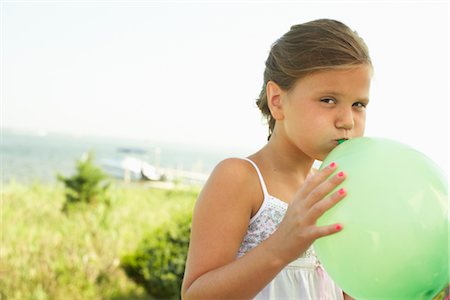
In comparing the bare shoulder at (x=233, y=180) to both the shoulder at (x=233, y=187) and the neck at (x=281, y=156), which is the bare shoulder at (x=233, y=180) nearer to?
the shoulder at (x=233, y=187)

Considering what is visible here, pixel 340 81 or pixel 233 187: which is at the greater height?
pixel 340 81

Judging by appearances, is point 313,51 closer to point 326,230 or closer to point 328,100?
point 328,100

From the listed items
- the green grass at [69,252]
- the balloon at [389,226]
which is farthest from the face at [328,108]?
the green grass at [69,252]

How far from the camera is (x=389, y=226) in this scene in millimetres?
1462

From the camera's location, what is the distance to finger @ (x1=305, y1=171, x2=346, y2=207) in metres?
1.46

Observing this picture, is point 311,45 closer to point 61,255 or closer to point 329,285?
point 329,285

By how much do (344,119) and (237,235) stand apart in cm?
50

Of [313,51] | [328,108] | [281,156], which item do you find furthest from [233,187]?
[313,51]

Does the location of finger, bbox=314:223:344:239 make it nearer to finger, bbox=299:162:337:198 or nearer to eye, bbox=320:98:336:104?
finger, bbox=299:162:337:198

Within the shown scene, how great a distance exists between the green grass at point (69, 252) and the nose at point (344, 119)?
416cm

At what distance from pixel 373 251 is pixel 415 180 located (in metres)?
0.23

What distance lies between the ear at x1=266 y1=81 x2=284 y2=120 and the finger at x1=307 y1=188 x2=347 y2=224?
1.78ft

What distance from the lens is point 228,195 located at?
1805 mm

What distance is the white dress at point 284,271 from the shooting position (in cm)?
192
